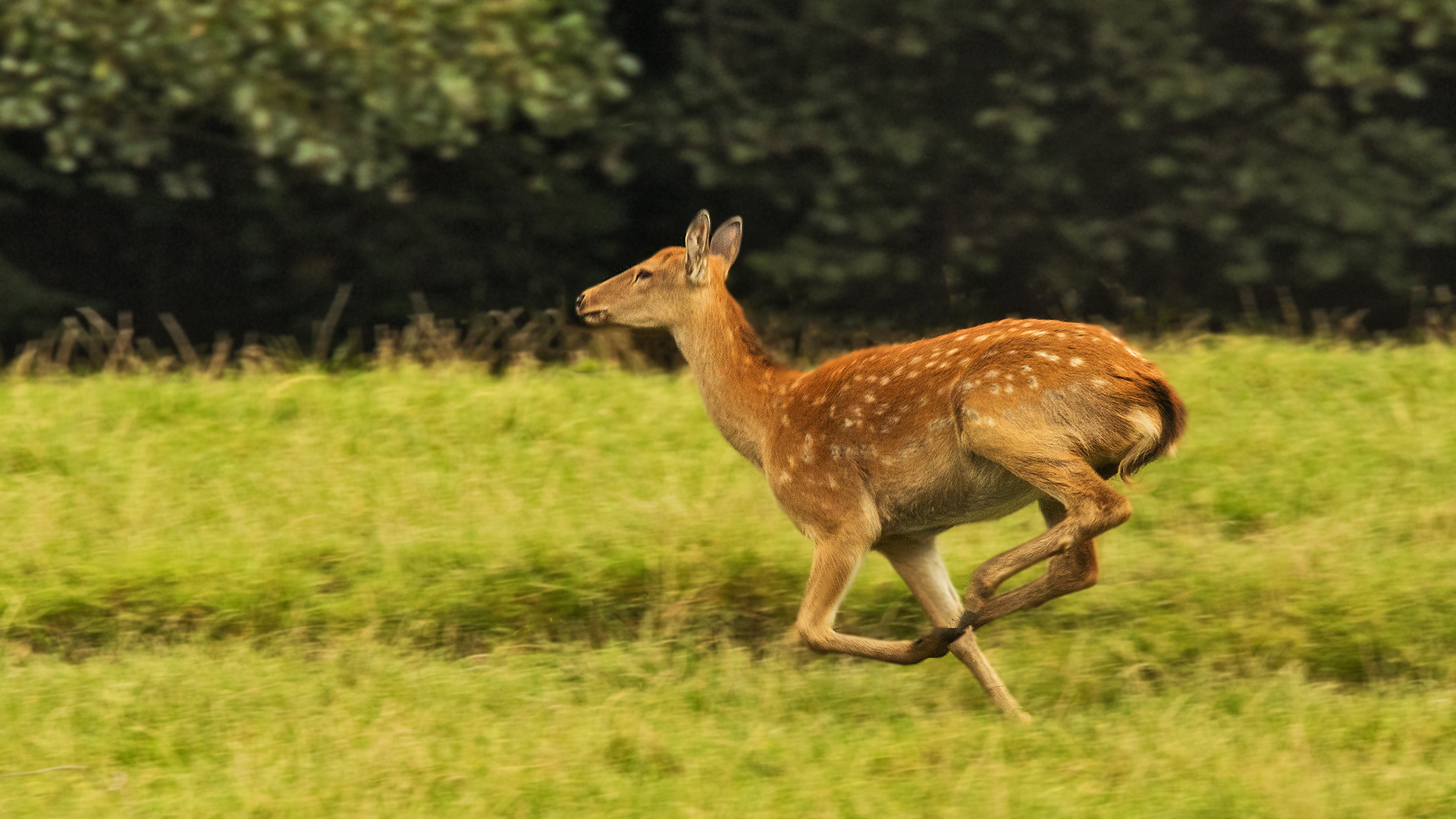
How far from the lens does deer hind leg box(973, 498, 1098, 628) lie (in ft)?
17.3

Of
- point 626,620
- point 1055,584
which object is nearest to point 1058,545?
point 1055,584

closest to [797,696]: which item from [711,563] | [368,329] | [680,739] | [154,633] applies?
[680,739]

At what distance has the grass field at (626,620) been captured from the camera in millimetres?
4680

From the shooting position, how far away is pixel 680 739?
504cm

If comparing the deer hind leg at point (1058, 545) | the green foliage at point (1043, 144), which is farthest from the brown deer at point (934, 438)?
the green foliage at point (1043, 144)

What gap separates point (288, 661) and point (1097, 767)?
287 centimetres

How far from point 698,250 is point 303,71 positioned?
601 cm

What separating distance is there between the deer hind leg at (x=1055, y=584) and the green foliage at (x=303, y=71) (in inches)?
263

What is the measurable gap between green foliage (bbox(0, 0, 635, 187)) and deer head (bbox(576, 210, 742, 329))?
15.7ft

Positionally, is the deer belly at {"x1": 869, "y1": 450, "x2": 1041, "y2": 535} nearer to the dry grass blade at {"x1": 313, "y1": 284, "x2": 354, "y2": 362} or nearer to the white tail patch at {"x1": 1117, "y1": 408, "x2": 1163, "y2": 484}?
the white tail patch at {"x1": 1117, "y1": 408, "x2": 1163, "y2": 484}

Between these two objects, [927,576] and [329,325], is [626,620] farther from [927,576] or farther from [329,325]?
[329,325]

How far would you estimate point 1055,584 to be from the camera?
535 centimetres

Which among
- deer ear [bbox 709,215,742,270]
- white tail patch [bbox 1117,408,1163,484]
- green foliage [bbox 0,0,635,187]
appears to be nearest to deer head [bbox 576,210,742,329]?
deer ear [bbox 709,215,742,270]

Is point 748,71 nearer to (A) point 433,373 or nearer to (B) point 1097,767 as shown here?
(A) point 433,373
